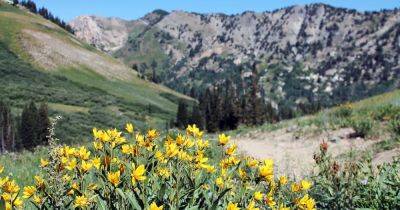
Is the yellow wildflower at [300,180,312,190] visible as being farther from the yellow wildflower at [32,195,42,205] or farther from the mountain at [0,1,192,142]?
the mountain at [0,1,192,142]

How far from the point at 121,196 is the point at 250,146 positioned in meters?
19.4

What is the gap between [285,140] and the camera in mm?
23859

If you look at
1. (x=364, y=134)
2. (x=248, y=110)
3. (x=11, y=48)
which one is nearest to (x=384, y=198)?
(x=364, y=134)

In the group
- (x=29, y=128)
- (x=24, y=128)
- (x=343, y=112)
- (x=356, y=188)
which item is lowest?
(x=24, y=128)

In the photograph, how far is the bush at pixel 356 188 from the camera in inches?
235

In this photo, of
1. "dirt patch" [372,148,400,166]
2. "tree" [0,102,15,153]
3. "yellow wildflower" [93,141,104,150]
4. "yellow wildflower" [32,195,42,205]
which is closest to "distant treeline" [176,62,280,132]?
"tree" [0,102,15,153]

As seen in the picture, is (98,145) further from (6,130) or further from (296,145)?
(6,130)

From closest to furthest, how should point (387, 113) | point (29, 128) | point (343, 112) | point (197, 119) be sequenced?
1. point (387, 113)
2. point (343, 112)
3. point (29, 128)
4. point (197, 119)

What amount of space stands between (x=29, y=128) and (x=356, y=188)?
113165 mm

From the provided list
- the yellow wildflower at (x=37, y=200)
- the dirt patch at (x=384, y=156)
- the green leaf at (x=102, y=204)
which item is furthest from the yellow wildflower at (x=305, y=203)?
the dirt patch at (x=384, y=156)

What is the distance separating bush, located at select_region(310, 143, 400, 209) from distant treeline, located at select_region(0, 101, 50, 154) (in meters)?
106

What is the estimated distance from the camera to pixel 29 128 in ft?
370

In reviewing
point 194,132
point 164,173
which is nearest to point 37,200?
point 164,173

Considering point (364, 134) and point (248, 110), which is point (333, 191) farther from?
point (248, 110)
